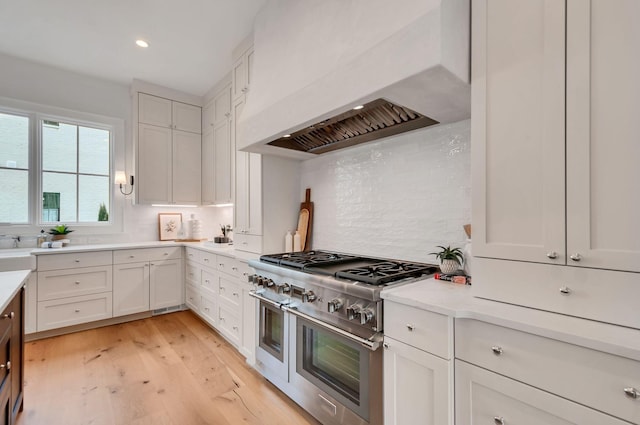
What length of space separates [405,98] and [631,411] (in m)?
1.38

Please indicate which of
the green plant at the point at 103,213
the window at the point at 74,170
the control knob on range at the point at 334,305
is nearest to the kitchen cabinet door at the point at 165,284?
the green plant at the point at 103,213

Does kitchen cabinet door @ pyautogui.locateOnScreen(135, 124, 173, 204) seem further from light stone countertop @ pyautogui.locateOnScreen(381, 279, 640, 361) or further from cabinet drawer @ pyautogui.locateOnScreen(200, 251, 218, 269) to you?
light stone countertop @ pyautogui.locateOnScreen(381, 279, 640, 361)

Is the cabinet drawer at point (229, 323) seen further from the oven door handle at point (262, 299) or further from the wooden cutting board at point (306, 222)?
the wooden cutting board at point (306, 222)

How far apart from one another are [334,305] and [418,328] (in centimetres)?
48

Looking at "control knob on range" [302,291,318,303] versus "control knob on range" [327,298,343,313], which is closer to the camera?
"control knob on range" [327,298,343,313]

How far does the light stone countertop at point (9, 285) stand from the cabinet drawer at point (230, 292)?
1412mm

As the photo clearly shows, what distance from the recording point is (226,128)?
3666 mm

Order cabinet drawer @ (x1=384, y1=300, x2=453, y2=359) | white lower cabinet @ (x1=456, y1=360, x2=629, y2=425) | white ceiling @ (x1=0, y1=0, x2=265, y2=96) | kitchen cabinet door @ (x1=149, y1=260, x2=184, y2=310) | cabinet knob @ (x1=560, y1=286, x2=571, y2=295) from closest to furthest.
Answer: white lower cabinet @ (x1=456, y1=360, x2=629, y2=425), cabinet knob @ (x1=560, y1=286, x2=571, y2=295), cabinet drawer @ (x1=384, y1=300, x2=453, y2=359), white ceiling @ (x1=0, y1=0, x2=265, y2=96), kitchen cabinet door @ (x1=149, y1=260, x2=184, y2=310)

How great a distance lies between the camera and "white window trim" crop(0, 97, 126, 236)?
3.39 m

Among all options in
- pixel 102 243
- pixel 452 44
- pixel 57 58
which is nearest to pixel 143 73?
pixel 57 58

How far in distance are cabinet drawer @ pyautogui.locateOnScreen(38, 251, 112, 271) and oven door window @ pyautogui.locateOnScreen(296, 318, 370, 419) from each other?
2.80m

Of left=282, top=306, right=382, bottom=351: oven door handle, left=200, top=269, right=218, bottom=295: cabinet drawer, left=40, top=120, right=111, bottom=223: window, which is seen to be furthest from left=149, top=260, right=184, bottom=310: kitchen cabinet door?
left=282, top=306, right=382, bottom=351: oven door handle

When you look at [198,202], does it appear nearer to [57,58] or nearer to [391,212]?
[57,58]

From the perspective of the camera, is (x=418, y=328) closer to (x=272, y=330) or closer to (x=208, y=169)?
(x=272, y=330)
